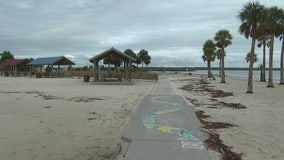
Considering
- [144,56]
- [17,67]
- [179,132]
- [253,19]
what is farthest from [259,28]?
[144,56]

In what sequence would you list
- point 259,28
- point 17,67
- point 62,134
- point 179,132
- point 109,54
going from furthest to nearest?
point 17,67, point 109,54, point 259,28, point 62,134, point 179,132

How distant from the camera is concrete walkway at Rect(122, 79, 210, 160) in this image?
166 inches

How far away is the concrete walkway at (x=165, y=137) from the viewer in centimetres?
422

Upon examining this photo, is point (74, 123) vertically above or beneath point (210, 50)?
beneath

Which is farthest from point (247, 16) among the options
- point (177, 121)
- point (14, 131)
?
point (14, 131)

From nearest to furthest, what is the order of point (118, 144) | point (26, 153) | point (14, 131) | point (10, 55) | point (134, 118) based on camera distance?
point (26, 153) < point (118, 144) < point (14, 131) < point (134, 118) < point (10, 55)

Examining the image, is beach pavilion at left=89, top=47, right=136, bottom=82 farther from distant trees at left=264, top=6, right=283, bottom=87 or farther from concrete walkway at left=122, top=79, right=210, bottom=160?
concrete walkway at left=122, top=79, right=210, bottom=160

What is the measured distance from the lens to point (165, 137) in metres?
5.25

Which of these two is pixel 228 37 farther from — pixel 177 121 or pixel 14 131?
pixel 14 131

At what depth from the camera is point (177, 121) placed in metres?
6.86

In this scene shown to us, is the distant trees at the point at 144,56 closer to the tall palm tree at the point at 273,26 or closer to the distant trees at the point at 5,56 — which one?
the distant trees at the point at 5,56

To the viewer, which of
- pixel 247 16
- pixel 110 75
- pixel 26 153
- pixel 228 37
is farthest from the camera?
pixel 228 37

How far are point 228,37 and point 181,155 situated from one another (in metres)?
29.9

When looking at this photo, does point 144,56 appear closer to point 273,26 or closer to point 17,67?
point 17,67
